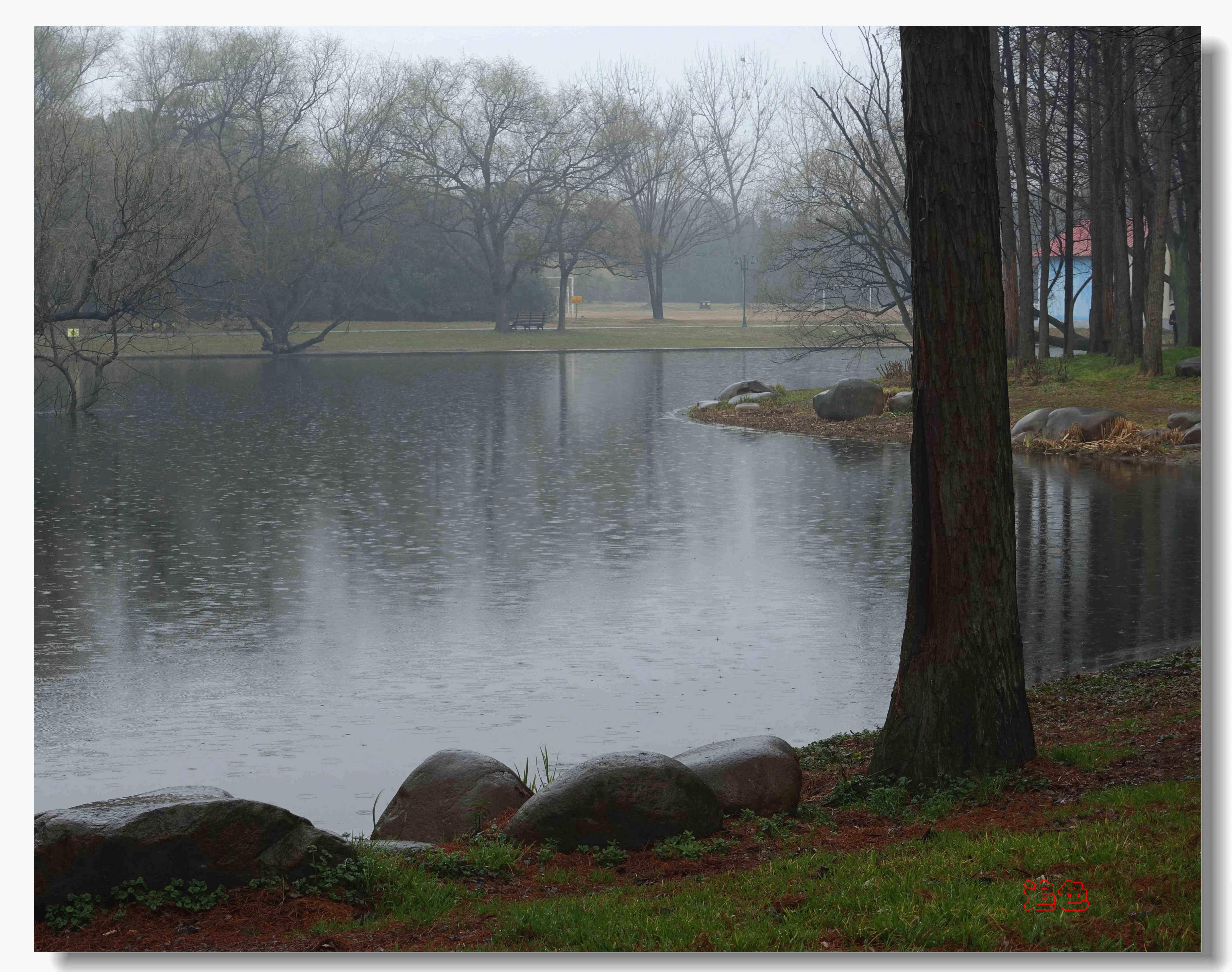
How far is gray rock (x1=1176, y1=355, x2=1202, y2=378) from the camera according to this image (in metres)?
24.8

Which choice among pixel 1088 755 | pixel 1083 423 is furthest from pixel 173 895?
pixel 1083 423

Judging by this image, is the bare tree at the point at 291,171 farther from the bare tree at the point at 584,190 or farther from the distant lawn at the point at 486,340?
the bare tree at the point at 584,190

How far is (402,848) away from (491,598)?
607 cm

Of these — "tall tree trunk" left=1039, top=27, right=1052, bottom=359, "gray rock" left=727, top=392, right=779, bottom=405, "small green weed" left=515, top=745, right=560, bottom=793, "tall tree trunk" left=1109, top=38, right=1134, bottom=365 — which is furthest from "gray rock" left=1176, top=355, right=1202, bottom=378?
"small green weed" left=515, top=745, right=560, bottom=793

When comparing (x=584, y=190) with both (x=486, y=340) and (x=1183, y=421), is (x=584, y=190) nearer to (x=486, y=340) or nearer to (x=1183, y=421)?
(x=486, y=340)

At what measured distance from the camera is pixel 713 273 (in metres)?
91.8

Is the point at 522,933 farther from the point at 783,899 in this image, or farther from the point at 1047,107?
the point at 1047,107

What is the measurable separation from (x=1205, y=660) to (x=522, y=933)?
2.77m

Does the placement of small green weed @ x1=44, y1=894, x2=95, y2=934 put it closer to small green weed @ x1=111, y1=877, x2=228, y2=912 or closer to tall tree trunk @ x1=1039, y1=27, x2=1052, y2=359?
small green weed @ x1=111, y1=877, x2=228, y2=912

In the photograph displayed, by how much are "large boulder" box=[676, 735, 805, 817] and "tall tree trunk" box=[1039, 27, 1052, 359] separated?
24.9 meters

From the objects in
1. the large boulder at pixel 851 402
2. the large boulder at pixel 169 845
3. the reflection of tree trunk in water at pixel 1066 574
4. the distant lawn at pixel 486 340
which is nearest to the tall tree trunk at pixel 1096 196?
the large boulder at pixel 851 402

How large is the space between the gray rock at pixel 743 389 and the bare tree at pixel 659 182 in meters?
14.9

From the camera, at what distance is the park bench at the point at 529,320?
6475 cm

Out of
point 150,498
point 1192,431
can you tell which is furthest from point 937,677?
point 1192,431
